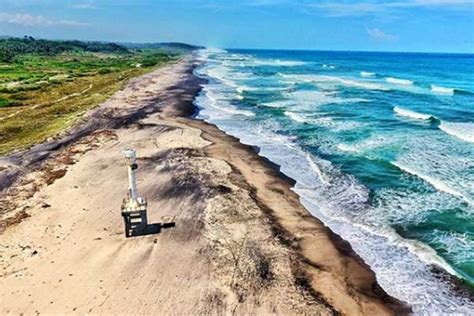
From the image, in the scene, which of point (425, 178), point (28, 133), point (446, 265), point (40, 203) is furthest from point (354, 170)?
point (28, 133)

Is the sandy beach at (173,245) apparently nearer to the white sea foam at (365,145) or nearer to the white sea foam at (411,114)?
the white sea foam at (365,145)

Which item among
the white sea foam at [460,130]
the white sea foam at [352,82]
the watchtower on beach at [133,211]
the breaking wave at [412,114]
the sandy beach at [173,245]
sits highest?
the white sea foam at [352,82]

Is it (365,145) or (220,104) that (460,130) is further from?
(220,104)

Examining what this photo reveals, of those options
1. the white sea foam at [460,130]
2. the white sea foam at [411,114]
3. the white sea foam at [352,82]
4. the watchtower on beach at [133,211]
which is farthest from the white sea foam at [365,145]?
the white sea foam at [352,82]

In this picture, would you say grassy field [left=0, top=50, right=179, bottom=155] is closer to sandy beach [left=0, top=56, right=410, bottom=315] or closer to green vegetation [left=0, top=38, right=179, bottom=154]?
green vegetation [left=0, top=38, right=179, bottom=154]

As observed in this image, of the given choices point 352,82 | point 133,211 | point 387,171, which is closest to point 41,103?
point 133,211

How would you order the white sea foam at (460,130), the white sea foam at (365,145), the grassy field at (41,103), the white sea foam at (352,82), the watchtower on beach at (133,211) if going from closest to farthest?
the watchtower on beach at (133,211) → the white sea foam at (365,145) → the grassy field at (41,103) → the white sea foam at (460,130) → the white sea foam at (352,82)

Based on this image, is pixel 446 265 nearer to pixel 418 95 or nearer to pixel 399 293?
pixel 399 293
